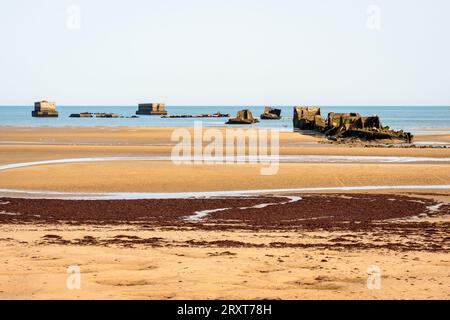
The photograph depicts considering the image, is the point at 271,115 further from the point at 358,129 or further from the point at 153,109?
the point at 358,129

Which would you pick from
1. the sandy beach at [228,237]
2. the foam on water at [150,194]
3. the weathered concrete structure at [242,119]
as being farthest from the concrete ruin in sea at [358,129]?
the foam on water at [150,194]

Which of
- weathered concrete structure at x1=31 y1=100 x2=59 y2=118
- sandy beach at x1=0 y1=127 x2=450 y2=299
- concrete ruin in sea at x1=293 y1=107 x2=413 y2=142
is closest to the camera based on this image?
sandy beach at x1=0 y1=127 x2=450 y2=299

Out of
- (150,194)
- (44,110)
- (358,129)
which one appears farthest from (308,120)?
(44,110)

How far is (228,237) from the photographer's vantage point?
1195 cm

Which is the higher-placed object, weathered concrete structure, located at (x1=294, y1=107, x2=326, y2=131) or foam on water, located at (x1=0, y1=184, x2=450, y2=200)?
weathered concrete structure, located at (x1=294, y1=107, x2=326, y2=131)

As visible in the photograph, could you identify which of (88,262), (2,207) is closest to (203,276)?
(88,262)

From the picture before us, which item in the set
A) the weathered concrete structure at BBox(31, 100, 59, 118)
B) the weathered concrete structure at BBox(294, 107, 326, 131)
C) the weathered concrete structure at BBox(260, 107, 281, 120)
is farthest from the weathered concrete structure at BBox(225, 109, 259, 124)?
the weathered concrete structure at BBox(31, 100, 59, 118)

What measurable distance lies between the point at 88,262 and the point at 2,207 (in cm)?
817

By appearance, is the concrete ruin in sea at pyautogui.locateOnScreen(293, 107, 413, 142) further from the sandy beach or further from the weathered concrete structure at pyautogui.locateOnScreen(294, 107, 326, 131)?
the sandy beach

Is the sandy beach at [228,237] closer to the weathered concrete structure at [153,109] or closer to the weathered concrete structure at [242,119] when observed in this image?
the weathered concrete structure at [242,119]

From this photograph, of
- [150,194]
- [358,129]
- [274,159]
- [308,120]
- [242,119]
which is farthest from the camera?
[242,119]

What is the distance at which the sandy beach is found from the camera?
8.17m

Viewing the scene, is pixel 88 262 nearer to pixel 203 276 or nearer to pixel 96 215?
pixel 203 276

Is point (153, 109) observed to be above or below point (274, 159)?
above
